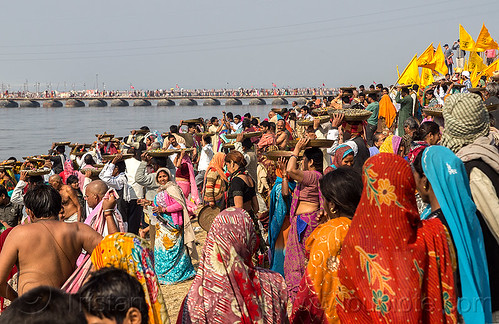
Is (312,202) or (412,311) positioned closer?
(412,311)

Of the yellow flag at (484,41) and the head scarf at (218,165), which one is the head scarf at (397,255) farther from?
the yellow flag at (484,41)

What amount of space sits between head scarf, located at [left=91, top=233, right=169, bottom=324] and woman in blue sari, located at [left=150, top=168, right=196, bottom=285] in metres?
4.46

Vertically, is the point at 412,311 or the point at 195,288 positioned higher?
the point at 412,311

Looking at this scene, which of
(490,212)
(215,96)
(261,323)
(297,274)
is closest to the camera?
(490,212)

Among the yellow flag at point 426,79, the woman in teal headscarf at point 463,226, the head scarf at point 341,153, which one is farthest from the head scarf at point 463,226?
the yellow flag at point 426,79

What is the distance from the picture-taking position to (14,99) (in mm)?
129375

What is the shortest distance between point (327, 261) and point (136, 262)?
965 millimetres

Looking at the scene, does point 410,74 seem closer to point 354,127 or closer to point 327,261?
point 354,127

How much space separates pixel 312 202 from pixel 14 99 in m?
134

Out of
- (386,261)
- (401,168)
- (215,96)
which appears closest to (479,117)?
(401,168)

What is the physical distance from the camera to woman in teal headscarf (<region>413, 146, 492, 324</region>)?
2766 millimetres

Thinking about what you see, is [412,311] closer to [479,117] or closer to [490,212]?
[490,212]

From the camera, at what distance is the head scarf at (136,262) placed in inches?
116

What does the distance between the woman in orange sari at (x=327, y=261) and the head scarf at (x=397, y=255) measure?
0.50 meters
